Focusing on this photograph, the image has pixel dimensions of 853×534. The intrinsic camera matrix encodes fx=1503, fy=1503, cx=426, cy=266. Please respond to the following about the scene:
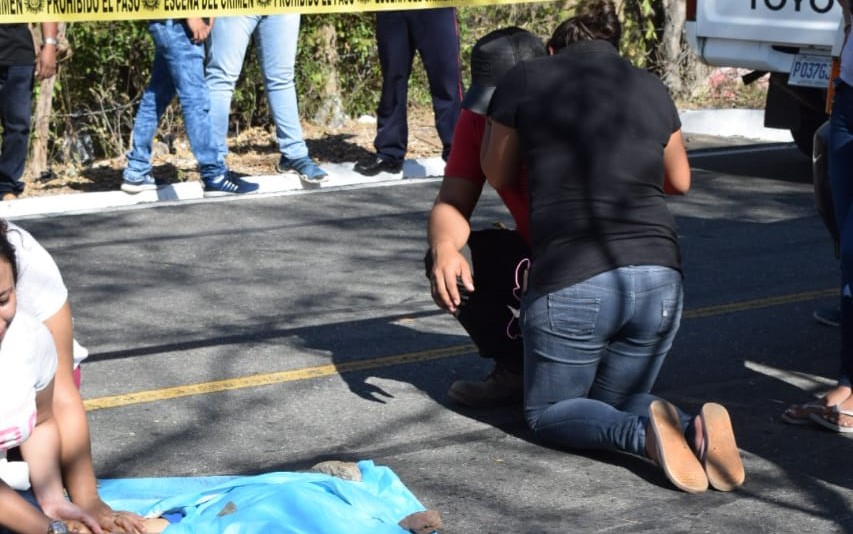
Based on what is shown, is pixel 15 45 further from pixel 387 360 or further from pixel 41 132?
pixel 387 360

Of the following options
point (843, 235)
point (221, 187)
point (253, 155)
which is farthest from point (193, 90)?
point (843, 235)

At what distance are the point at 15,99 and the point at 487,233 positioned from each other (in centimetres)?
493

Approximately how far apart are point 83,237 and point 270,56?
215 centimetres

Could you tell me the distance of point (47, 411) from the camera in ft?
12.6

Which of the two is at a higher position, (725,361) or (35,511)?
(35,511)

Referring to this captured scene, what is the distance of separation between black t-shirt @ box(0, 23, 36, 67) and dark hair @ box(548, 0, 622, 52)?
4.95 meters

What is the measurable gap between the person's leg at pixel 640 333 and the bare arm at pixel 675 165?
1.05 feet

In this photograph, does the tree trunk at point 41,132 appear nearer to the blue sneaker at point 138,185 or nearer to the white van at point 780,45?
the blue sneaker at point 138,185

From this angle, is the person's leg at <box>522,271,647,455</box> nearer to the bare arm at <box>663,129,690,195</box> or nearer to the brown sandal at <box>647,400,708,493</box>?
the brown sandal at <box>647,400,708,493</box>

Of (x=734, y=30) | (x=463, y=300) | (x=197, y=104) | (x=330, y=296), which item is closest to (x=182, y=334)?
(x=330, y=296)

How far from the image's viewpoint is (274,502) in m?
3.98

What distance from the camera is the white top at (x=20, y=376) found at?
361cm

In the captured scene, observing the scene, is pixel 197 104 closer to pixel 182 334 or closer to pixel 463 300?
pixel 182 334

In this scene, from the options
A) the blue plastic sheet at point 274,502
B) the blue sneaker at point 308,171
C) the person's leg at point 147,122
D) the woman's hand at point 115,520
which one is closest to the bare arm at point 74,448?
the woman's hand at point 115,520
